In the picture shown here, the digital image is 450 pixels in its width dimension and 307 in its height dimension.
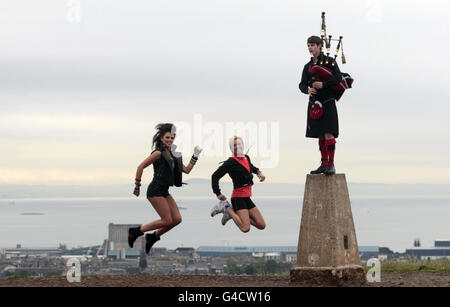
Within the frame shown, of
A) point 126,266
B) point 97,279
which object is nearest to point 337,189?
point 97,279

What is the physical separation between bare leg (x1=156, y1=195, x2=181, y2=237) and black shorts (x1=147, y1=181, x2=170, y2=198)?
0.52ft

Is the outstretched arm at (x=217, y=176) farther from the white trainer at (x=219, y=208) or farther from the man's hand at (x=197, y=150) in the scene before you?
the man's hand at (x=197, y=150)

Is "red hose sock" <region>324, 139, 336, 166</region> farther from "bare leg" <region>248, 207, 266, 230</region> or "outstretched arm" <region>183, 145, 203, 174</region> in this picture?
"outstretched arm" <region>183, 145, 203, 174</region>

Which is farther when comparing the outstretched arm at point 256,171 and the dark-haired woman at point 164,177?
the outstretched arm at point 256,171

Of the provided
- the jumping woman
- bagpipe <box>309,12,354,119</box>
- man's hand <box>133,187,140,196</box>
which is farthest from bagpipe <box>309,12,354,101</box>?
man's hand <box>133,187,140,196</box>

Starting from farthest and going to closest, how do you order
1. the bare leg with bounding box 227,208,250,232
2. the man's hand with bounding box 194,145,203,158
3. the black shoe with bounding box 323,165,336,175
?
the bare leg with bounding box 227,208,250,232 < the man's hand with bounding box 194,145,203,158 < the black shoe with bounding box 323,165,336,175

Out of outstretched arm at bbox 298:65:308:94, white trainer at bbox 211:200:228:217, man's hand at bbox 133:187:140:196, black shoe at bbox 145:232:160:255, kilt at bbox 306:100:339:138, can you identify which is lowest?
black shoe at bbox 145:232:160:255

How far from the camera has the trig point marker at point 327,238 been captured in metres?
14.5

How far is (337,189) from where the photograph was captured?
14.8m

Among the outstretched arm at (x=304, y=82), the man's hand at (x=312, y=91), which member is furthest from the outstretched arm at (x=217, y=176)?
the man's hand at (x=312, y=91)

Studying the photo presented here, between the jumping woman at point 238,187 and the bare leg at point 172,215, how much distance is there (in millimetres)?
→ 853

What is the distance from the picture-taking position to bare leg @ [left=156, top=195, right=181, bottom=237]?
15.5 m

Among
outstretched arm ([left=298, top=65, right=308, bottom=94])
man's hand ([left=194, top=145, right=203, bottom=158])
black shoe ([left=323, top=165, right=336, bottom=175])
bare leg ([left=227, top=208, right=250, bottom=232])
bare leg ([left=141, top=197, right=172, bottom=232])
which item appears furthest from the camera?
bare leg ([left=227, top=208, right=250, bottom=232])
